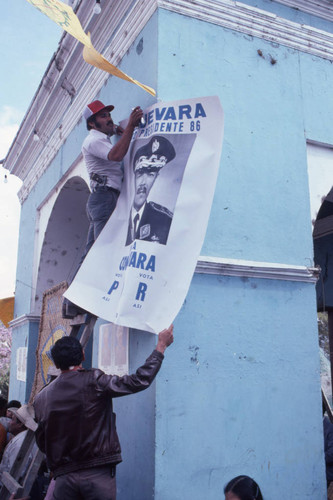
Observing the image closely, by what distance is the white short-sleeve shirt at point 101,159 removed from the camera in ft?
13.1

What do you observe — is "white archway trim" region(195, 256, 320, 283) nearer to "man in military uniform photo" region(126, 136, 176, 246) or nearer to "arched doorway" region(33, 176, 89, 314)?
"man in military uniform photo" region(126, 136, 176, 246)

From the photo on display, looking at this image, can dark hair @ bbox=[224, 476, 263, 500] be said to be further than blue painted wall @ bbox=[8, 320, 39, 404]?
No

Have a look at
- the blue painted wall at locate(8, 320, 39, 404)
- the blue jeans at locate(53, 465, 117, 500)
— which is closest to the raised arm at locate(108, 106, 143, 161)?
the blue jeans at locate(53, 465, 117, 500)

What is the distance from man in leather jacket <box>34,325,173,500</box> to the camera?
2881mm

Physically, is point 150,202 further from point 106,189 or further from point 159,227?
point 106,189

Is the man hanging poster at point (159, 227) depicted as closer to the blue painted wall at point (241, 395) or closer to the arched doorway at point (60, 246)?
the blue painted wall at point (241, 395)

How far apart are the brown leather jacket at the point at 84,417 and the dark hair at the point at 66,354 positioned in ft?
0.31

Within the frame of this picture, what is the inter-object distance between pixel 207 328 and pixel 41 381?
222 cm

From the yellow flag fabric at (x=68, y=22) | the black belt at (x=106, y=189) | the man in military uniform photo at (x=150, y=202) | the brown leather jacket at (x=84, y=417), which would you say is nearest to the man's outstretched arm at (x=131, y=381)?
the brown leather jacket at (x=84, y=417)

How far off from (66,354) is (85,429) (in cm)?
44

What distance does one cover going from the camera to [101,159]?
13.4ft

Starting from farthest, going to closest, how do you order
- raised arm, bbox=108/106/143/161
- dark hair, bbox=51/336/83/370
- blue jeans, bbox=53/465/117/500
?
1. raised arm, bbox=108/106/143/161
2. dark hair, bbox=51/336/83/370
3. blue jeans, bbox=53/465/117/500

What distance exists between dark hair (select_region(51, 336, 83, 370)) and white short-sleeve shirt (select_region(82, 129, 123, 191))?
4.59 ft

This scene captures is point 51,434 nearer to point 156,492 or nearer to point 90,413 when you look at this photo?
point 90,413
